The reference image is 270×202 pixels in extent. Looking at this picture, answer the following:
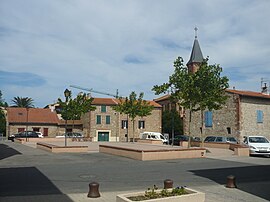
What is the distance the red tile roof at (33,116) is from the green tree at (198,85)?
117 ft

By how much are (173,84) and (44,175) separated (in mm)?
13341

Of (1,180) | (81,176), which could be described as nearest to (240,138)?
(81,176)

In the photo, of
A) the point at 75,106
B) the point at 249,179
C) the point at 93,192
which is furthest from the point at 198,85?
the point at 75,106

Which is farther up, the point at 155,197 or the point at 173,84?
the point at 173,84

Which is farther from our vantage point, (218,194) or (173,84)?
(173,84)

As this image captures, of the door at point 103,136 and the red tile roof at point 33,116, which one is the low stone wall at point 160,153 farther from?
the red tile roof at point 33,116

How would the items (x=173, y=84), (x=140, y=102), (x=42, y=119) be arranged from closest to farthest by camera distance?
(x=173, y=84) < (x=140, y=102) < (x=42, y=119)

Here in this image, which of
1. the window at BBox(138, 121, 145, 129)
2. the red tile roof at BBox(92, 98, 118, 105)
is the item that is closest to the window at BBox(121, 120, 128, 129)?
the window at BBox(138, 121, 145, 129)

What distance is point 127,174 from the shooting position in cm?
1206

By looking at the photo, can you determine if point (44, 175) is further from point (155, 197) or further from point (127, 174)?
point (155, 197)

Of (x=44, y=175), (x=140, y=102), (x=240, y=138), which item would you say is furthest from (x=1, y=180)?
(x=140, y=102)

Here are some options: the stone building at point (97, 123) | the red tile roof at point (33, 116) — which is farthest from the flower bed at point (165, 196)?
the red tile roof at point (33, 116)

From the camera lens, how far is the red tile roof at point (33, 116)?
52.3 meters

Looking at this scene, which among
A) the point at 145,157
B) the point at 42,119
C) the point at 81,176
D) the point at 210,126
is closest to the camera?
the point at 81,176
